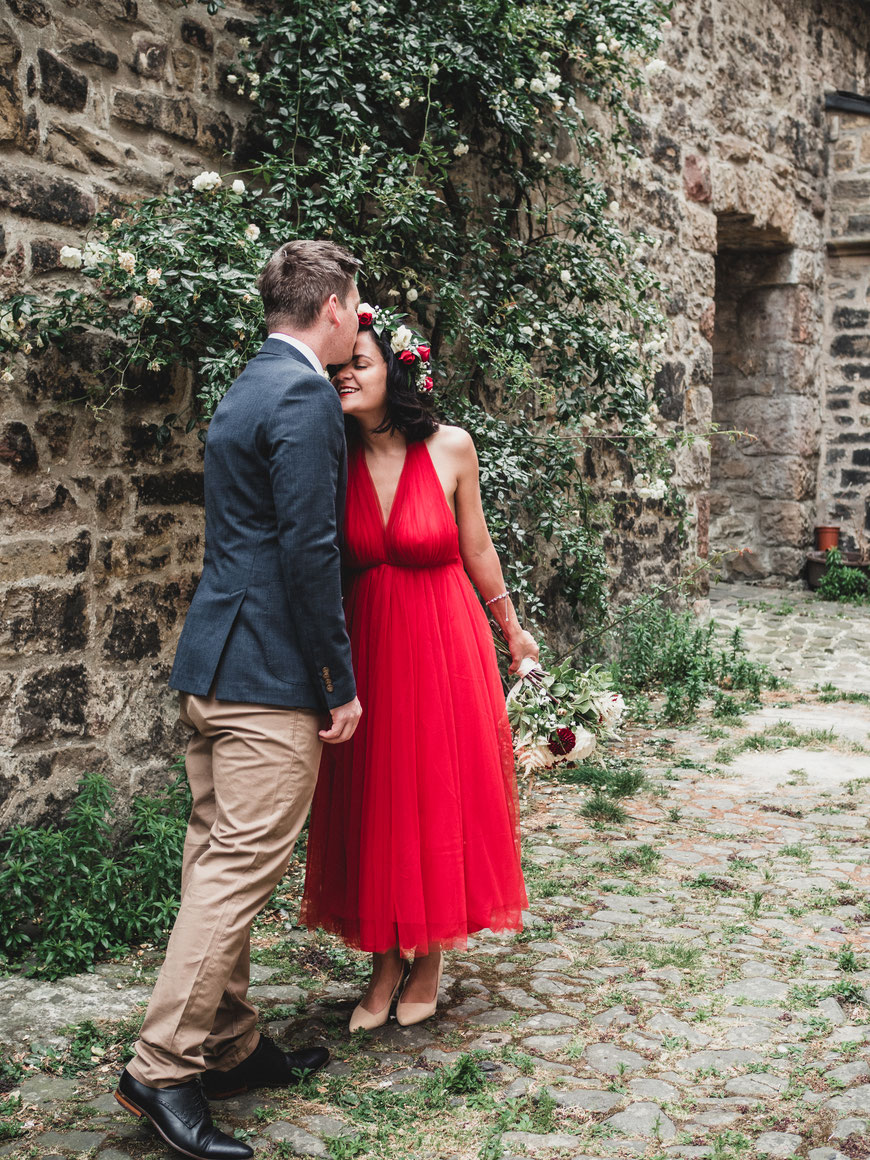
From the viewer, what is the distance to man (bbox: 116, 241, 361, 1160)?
89.6 inches

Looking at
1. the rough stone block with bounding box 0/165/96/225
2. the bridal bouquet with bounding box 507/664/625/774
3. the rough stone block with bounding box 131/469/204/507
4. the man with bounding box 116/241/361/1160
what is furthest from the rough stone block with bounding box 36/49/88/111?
the bridal bouquet with bounding box 507/664/625/774

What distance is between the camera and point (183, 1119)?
7.38 feet

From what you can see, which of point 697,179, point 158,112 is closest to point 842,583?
point 697,179

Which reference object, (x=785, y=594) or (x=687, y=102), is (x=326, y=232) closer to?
(x=687, y=102)

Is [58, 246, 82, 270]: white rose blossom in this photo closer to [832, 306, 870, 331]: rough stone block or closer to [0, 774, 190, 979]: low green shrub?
[0, 774, 190, 979]: low green shrub

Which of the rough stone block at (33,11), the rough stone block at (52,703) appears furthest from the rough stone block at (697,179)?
the rough stone block at (52,703)

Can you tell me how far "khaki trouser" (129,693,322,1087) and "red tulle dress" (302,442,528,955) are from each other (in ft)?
1.27

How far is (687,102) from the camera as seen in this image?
25.0 ft

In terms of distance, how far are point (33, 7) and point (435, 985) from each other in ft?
10.2

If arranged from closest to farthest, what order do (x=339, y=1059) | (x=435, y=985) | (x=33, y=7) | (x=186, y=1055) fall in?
(x=186, y=1055)
(x=339, y=1059)
(x=435, y=985)
(x=33, y=7)

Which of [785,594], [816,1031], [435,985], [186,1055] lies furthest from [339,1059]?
[785,594]

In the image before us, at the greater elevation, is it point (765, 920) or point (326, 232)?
point (326, 232)

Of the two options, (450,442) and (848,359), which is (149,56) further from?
(848,359)

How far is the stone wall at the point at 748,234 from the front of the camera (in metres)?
7.54
